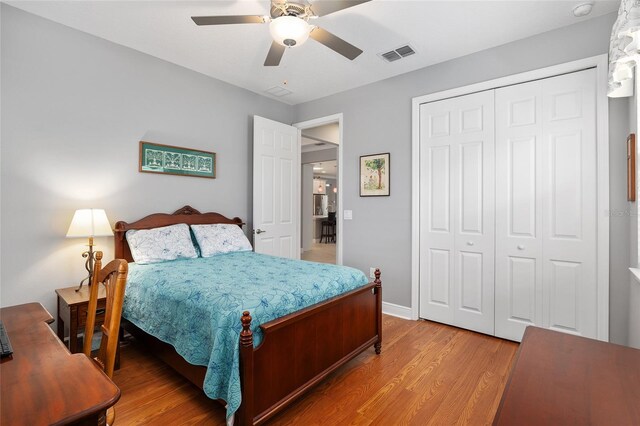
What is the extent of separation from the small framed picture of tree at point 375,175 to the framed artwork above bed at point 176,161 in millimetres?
1810

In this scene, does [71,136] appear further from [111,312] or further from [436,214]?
[436,214]

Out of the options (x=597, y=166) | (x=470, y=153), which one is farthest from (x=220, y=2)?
(x=597, y=166)

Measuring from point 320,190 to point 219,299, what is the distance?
10757 millimetres

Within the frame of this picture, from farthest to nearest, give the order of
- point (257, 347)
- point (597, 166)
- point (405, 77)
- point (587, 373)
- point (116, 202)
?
point (405, 77) → point (116, 202) → point (597, 166) → point (257, 347) → point (587, 373)

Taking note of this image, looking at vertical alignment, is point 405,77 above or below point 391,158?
above

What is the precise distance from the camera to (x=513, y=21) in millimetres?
2594

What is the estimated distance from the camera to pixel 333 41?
214 centimetres

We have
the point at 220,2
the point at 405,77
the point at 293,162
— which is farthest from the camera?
the point at 293,162

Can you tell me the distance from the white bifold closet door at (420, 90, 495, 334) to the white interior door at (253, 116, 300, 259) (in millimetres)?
1780

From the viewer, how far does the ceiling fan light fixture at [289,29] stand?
6.13ft

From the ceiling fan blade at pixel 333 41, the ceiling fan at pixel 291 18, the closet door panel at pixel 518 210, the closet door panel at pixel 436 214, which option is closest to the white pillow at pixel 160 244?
the ceiling fan at pixel 291 18

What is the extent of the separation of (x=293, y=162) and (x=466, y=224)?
2382 millimetres

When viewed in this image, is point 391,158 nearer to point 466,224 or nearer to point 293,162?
point 466,224

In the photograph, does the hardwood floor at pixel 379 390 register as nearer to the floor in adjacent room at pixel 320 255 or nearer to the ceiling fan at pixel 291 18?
the ceiling fan at pixel 291 18
